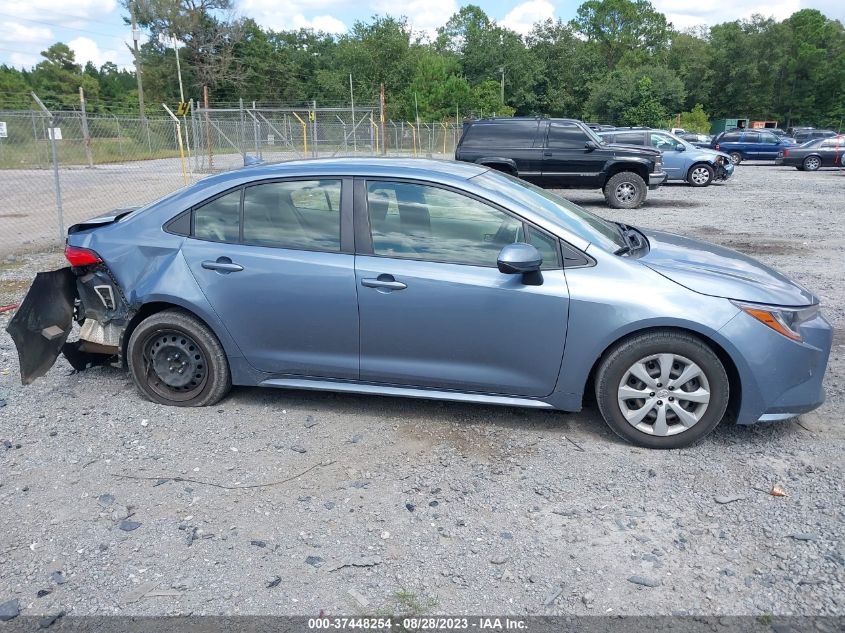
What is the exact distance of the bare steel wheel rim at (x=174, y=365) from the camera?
180 inches

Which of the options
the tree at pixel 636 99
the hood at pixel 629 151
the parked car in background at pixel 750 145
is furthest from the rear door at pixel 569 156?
the tree at pixel 636 99

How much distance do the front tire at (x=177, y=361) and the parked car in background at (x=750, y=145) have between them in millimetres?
32672

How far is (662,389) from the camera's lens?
3924 millimetres

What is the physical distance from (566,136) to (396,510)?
517 inches

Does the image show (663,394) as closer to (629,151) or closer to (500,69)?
(629,151)

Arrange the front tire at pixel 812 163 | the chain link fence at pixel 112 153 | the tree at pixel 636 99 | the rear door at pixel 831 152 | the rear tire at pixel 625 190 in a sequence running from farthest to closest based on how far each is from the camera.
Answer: the tree at pixel 636 99
the front tire at pixel 812 163
the rear door at pixel 831 152
the rear tire at pixel 625 190
the chain link fence at pixel 112 153

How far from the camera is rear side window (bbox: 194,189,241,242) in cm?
450

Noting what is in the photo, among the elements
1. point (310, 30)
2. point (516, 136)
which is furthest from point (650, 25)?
point (516, 136)

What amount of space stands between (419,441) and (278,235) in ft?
5.18

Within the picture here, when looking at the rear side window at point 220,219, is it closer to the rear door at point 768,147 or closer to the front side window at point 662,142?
the front side window at point 662,142

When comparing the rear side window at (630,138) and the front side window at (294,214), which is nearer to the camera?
the front side window at (294,214)

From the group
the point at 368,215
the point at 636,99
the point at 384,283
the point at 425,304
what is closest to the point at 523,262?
the point at 425,304

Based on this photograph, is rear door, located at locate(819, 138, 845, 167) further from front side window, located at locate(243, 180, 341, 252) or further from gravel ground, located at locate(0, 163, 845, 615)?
front side window, located at locate(243, 180, 341, 252)

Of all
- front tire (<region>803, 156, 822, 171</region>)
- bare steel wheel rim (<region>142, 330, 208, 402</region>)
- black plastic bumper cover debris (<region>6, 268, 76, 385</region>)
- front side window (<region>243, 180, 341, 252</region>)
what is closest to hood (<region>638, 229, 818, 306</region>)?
front side window (<region>243, 180, 341, 252</region>)
